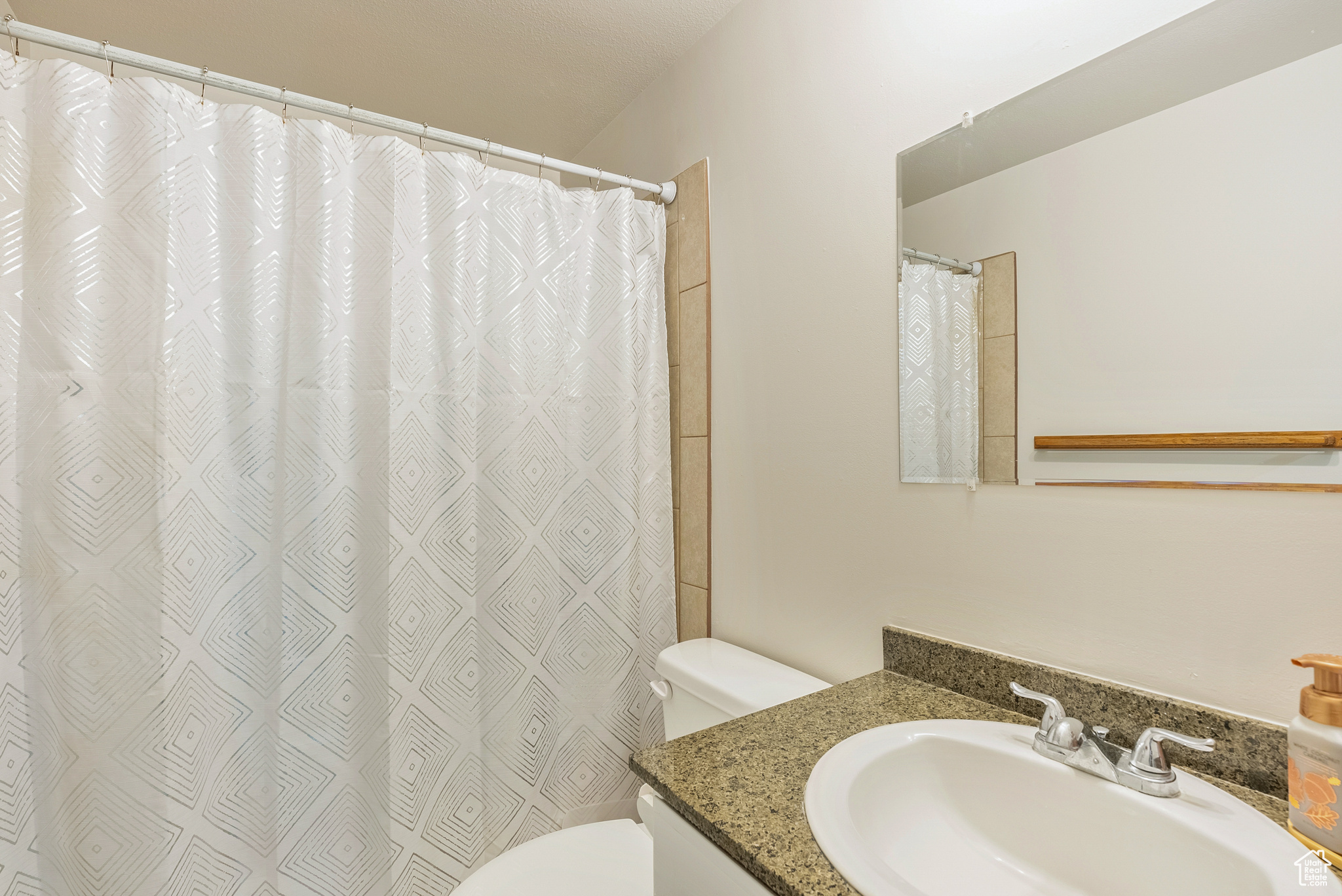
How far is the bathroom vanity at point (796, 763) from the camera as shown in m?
0.58

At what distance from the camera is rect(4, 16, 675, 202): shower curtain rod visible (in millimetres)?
1000

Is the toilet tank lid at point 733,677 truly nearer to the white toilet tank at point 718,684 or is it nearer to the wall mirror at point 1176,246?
the white toilet tank at point 718,684

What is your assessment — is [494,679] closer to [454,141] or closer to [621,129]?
[454,141]

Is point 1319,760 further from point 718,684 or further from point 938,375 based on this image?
point 718,684

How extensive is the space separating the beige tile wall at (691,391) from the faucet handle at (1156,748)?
3.17ft

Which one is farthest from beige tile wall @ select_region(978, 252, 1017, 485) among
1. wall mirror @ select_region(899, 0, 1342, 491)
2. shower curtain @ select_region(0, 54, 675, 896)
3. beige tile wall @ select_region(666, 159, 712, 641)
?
shower curtain @ select_region(0, 54, 675, 896)

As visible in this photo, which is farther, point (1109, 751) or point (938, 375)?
point (938, 375)

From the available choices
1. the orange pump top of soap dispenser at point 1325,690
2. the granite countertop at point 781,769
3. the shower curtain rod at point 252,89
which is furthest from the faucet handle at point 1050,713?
the shower curtain rod at point 252,89

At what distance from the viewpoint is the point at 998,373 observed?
94cm

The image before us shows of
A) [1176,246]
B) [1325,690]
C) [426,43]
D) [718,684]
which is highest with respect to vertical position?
[426,43]

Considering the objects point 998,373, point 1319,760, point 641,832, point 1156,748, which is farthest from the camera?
point 641,832

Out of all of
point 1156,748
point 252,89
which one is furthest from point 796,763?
point 252,89

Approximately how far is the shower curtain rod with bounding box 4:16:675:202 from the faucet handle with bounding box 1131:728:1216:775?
144 cm

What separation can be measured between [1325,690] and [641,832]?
3.50 ft
